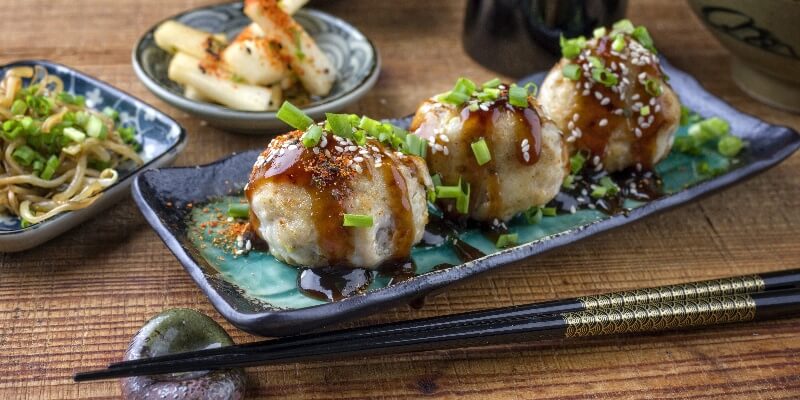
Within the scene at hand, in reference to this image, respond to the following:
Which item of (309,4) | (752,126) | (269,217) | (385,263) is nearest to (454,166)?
(385,263)

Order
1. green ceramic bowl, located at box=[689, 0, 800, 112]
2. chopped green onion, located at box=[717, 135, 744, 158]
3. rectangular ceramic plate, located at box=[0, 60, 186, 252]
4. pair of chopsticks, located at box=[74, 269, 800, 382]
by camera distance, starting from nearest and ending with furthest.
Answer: pair of chopsticks, located at box=[74, 269, 800, 382] → rectangular ceramic plate, located at box=[0, 60, 186, 252] → chopped green onion, located at box=[717, 135, 744, 158] → green ceramic bowl, located at box=[689, 0, 800, 112]

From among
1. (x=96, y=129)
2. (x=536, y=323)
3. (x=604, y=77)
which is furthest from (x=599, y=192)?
(x=96, y=129)

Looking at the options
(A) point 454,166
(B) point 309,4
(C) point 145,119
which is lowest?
(B) point 309,4

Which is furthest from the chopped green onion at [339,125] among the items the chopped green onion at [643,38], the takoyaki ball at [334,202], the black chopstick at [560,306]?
the chopped green onion at [643,38]

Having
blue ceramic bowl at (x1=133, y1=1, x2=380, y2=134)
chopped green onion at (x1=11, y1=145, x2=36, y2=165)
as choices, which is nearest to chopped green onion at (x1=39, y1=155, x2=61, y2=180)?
chopped green onion at (x1=11, y1=145, x2=36, y2=165)

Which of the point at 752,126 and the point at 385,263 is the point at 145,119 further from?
the point at 752,126

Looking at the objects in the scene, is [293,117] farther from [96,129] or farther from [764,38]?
[764,38]

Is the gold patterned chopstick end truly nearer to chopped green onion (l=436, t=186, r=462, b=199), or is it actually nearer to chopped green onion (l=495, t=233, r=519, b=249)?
chopped green onion (l=495, t=233, r=519, b=249)
